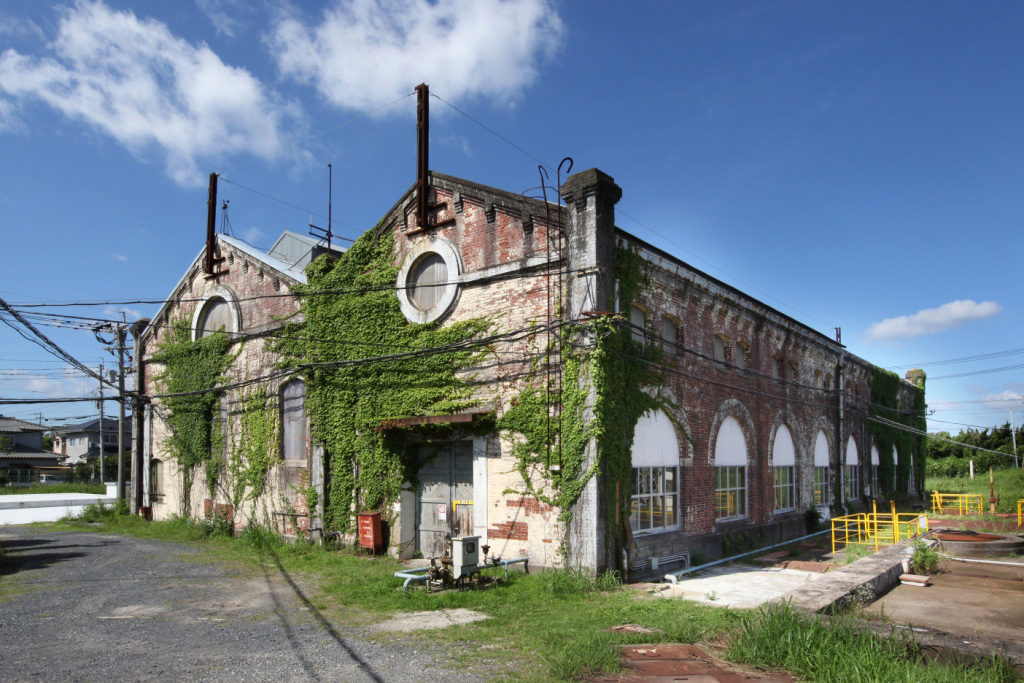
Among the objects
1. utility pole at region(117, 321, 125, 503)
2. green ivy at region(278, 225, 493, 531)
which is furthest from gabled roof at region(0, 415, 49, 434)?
green ivy at region(278, 225, 493, 531)

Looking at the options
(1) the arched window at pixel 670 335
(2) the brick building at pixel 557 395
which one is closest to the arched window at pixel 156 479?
(2) the brick building at pixel 557 395

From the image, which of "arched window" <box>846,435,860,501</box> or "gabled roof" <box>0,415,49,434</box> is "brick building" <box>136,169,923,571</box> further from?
"gabled roof" <box>0,415,49,434</box>

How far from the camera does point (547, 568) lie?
1215 centimetres

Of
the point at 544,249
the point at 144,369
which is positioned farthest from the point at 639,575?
the point at 144,369

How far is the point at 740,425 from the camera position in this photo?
18.1m

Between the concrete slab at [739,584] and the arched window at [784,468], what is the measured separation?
5.87 meters

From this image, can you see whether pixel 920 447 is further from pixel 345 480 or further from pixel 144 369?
pixel 144 369

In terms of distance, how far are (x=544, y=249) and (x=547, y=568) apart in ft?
19.1

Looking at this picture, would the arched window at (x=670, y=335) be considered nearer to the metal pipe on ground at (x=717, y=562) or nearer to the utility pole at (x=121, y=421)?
the metal pipe on ground at (x=717, y=562)

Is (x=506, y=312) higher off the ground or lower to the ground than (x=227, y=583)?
higher

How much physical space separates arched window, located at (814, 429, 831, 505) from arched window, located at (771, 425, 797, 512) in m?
2.16

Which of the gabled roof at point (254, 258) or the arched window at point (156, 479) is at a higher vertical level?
the gabled roof at point (254, 258)

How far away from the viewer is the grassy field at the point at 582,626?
253 inches

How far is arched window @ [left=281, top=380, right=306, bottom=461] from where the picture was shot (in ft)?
58.9
